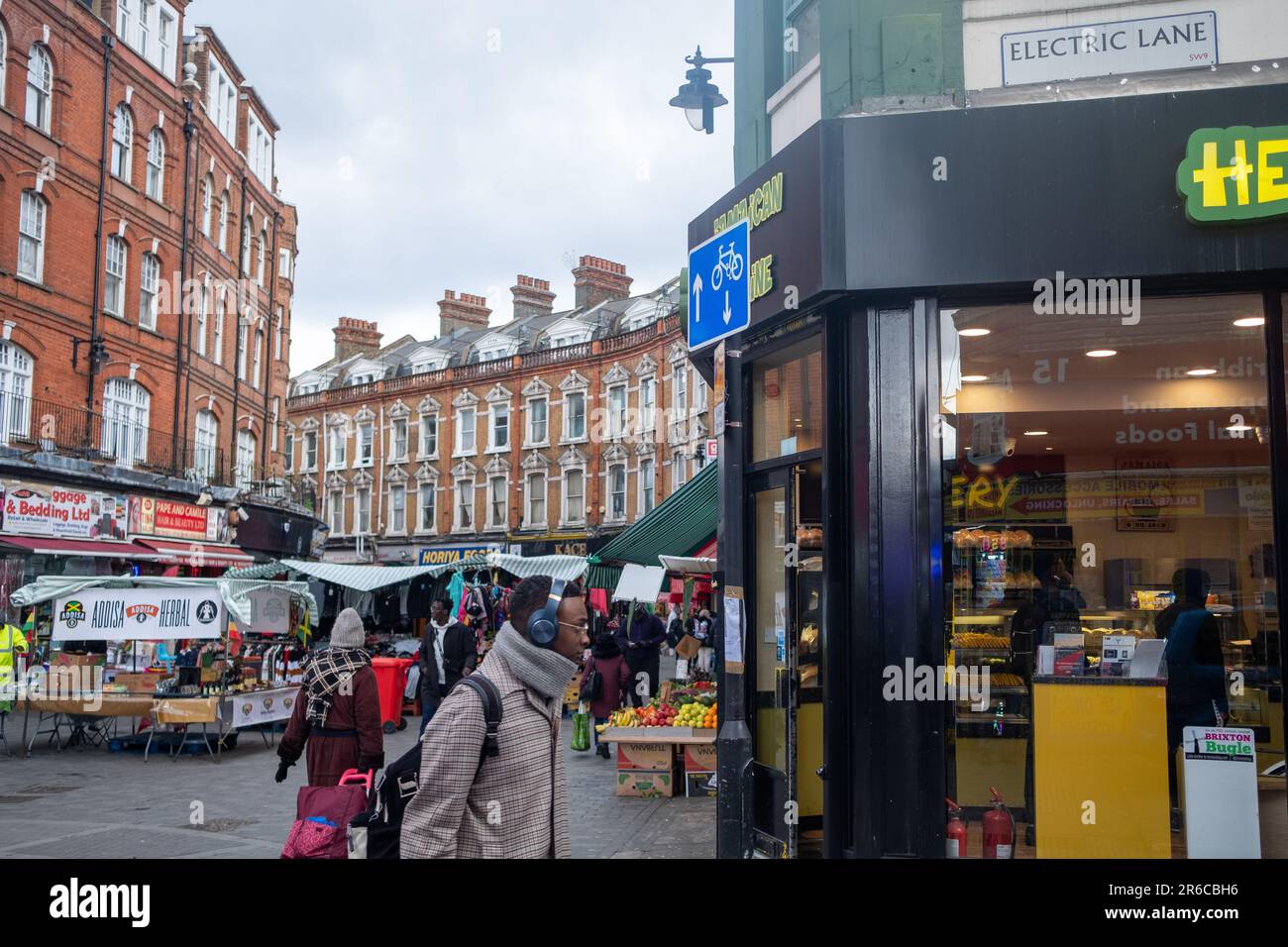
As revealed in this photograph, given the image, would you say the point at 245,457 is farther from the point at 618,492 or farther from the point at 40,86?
the point at 618,492

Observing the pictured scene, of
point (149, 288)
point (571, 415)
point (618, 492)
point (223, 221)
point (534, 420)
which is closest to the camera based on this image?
point (149, 288)

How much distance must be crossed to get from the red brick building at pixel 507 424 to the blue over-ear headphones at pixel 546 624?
1350 inches

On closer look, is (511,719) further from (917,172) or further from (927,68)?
(927,68)

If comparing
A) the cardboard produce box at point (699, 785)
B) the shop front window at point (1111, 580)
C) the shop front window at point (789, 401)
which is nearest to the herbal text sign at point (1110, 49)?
the shop front window at point (1111, 580)

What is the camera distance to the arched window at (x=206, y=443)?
33.0 metres

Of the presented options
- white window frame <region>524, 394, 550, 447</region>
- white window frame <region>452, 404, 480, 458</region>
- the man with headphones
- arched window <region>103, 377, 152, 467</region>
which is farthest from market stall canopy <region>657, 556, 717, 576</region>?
white window frame <region>452, 404, 480, 458</region>

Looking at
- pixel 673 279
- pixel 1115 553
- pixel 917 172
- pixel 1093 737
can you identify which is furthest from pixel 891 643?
pixel 673 279

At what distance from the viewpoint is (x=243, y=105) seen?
37031 mm

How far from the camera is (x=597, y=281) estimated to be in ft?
176

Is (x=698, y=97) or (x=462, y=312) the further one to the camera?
(x=462, y=312)

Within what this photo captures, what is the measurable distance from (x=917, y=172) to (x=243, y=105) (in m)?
34.2

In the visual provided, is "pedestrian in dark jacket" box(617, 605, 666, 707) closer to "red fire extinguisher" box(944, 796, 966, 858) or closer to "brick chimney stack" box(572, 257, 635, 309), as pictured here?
"red fire extinguisher" box(944, 796, 966, 858)

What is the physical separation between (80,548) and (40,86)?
9.95 m

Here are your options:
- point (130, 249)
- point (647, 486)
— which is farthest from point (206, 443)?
point (647, 486)
